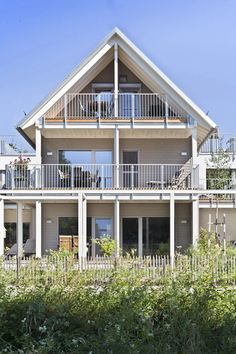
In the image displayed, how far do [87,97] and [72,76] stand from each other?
152cm

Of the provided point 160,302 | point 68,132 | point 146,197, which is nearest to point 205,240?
point 146,197

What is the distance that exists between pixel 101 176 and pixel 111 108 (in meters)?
3.05

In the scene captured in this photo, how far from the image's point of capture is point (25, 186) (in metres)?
22.1

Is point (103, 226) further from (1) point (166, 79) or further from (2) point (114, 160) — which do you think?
(1) point (166, 79)

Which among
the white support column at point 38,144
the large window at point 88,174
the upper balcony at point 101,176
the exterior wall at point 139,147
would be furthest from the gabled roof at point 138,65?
the large window at point 88,174

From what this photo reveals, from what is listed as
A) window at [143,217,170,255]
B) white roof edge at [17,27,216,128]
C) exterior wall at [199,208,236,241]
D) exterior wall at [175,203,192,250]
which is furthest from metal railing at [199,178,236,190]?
white roof edge at [17,27,216,128]

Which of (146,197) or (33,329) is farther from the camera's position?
(146,197)

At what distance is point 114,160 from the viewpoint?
23.4 m

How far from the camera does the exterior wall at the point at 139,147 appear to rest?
24094 millimetres

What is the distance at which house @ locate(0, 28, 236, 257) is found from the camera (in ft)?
71.6

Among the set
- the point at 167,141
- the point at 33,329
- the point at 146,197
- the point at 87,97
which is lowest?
the point at 33,329

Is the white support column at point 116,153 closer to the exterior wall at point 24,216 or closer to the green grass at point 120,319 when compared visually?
the exterior wall at point 24,216

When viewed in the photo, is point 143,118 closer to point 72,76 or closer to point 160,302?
point 72,76

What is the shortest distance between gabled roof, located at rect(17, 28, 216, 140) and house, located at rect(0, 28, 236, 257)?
4 cm
